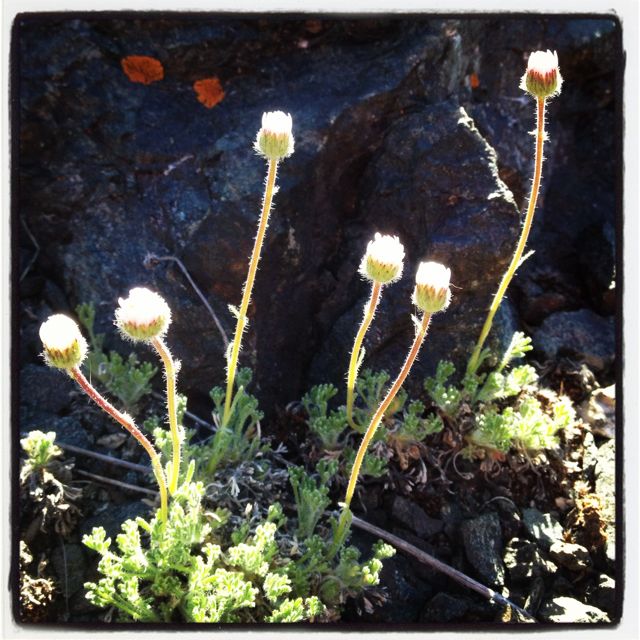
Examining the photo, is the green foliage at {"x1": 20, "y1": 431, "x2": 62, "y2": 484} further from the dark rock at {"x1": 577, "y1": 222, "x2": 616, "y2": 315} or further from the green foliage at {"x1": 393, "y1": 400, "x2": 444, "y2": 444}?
the dark rock at {"x1": 577, "y1": 222, "x2": 616, "y2": 315}

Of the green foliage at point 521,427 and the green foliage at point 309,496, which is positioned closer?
the green foliage at point 309,496

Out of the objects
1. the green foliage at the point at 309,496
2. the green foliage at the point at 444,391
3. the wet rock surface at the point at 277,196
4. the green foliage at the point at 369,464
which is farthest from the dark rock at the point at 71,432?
the green foliage at the point at 444,391

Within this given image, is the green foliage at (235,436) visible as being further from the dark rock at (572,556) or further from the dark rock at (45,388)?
the dark rock at (572,556)

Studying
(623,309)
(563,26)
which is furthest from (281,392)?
(563,26)

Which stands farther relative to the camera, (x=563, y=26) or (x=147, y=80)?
(x=563, y=26)

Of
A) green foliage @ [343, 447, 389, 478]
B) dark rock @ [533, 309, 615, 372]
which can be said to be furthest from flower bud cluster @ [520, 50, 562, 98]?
green foliage @ [343, 447, 389, 478]

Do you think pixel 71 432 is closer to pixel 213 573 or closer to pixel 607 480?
pixel 213 573
